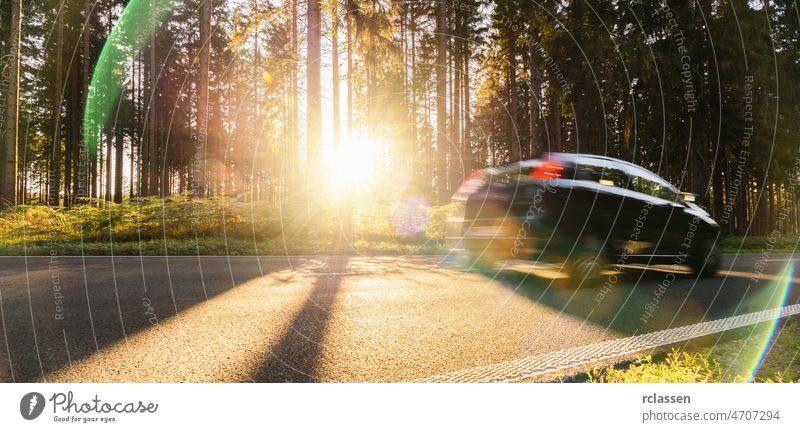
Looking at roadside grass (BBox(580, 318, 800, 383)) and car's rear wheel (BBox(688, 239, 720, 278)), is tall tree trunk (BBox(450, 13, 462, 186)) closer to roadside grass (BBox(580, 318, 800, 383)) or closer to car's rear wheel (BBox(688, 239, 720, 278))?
car's rear wheel (BBox(688, 239, 720, 278))

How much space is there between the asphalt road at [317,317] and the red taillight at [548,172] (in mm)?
1449

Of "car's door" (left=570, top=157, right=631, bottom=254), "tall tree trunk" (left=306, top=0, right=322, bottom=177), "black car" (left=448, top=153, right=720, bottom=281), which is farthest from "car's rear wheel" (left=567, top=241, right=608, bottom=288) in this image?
"tall tree trunk" (left=306, top=0, right=322, bottom=177)

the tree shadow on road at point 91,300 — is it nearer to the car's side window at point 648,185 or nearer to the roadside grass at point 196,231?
the roadside grass at point 196,231

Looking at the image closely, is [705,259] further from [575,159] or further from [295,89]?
[295,89]

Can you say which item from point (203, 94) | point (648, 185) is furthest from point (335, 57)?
point (648, 185)

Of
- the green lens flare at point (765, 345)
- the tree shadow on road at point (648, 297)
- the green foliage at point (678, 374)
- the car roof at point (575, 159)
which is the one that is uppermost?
the car roof at point (575, 159)

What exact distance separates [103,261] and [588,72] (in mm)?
8929

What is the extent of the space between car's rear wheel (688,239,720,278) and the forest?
70 cm

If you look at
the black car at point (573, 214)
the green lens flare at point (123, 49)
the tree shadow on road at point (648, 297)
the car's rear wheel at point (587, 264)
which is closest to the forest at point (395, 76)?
the green lens flare at point (123, 49)

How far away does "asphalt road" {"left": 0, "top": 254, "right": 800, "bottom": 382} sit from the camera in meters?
2.48

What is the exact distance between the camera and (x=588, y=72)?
4090mm

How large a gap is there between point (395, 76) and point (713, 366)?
11.4 metres

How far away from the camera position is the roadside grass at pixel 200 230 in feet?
27.8
